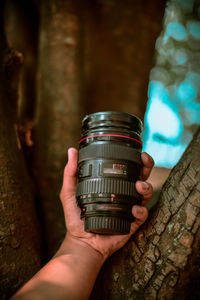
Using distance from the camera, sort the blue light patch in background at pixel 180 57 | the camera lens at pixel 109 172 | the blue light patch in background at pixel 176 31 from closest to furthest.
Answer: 1. the camera lens at pixel 109 172
2. the blue light patch in background at pixel 176 31
3. the blue light patch in background at pixel 180 57

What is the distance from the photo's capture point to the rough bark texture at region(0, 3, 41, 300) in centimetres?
111

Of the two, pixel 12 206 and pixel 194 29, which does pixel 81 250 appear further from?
pixel 194 29

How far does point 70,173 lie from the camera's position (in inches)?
49.4

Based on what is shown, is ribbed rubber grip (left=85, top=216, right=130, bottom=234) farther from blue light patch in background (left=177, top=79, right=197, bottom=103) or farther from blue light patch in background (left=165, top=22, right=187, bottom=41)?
blue light patch in background (left=177, top=79, right=197, bottom=103)

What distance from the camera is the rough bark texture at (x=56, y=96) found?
1839 mm

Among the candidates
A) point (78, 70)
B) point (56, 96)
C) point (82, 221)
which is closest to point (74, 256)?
point (82, 221)

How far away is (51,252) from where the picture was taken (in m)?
1.61

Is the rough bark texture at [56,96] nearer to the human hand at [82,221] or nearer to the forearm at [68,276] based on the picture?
the human hand at [82,221]

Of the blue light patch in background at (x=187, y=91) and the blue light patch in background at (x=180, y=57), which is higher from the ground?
the blue light patch in background at (x=180, y=57)

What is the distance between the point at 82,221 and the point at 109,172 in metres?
0.37

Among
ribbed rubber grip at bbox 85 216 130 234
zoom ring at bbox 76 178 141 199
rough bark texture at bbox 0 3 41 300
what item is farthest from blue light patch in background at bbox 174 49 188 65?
ribbed rubber grip at bbox 85 216 130 234

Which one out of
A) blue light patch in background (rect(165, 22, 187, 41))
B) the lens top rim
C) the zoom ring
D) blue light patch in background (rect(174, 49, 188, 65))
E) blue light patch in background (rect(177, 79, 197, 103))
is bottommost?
blue light patch in background (rect(177, 79, 197, 103))

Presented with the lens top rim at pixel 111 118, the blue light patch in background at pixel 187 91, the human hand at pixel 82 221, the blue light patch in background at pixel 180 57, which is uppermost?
the lens top rim at pixel 111 118

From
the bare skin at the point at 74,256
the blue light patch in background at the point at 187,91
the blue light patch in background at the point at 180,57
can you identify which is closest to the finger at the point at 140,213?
the bare skin at the point at 74,256
